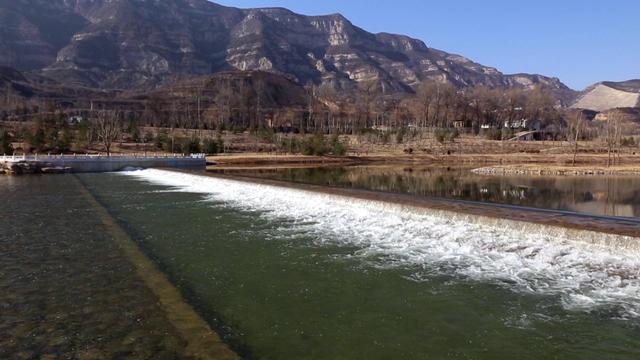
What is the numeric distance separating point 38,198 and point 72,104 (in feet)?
561

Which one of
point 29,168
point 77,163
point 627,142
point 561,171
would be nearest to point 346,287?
point 29,168

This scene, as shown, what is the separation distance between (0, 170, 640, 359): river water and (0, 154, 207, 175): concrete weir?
119 feet

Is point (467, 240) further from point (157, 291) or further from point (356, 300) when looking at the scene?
point (157, 291)

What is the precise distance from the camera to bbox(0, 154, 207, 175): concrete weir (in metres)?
48.8

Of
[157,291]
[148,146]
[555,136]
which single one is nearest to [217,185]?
[157,291]

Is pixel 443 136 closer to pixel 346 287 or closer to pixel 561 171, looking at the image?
pixel 561 171

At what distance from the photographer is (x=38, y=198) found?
84.4ft

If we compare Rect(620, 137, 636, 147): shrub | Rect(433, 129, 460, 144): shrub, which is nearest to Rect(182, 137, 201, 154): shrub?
Rect(433, 129, 460, 144): shrub

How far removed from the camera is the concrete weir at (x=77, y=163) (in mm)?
48812

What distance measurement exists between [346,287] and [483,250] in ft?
15.4

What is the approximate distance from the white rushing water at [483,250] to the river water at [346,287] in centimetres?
5

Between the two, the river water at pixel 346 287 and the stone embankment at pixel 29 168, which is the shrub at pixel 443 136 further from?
the river water at pixel 346 287

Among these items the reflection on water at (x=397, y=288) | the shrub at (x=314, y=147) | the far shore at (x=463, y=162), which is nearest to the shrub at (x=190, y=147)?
the far shore at (x=463, y=162)

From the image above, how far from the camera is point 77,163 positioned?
2082 inches
